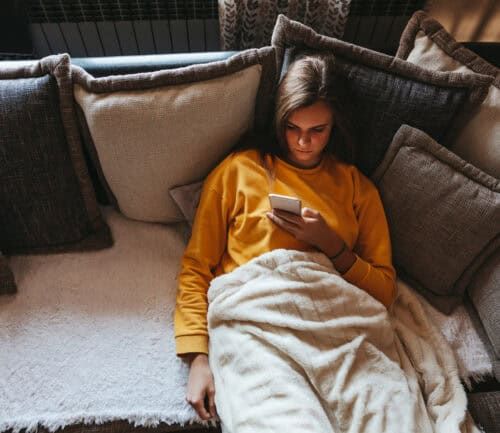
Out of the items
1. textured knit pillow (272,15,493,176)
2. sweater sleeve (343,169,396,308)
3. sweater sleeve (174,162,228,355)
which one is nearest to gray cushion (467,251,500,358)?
sweater sleeve (343,169,396,308)

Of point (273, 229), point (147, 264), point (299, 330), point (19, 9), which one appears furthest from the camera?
point (19, 9)

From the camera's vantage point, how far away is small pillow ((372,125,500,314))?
0.97 metres

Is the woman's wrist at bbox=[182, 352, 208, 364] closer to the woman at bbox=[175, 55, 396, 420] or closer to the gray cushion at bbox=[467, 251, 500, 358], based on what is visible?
the woman at bbox=[175, 55, 396, 420]

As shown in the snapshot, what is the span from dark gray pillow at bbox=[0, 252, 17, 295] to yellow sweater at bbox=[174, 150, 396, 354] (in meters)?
0.45

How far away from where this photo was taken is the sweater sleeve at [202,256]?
3.19ft

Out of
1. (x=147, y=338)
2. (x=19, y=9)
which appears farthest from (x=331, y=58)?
(x=19, y=9)

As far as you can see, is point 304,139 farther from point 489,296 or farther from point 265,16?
point 265,16

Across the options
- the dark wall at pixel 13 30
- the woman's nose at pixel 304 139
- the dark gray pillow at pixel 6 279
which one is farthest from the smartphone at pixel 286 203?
the dark wall at pixel 13 30

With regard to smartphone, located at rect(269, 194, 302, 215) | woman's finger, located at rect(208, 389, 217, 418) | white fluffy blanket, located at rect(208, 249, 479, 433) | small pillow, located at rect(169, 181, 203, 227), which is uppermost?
smartphone, located at rect(269, 194, 302, 215)

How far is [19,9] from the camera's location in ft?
4.83

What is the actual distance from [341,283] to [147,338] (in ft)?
1.68

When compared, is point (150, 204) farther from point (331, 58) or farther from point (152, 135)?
point (331, 58)

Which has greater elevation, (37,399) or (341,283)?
(341,283)

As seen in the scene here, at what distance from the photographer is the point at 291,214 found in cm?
95
